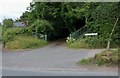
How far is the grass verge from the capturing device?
1384 centimetres

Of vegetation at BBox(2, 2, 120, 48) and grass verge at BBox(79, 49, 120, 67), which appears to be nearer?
grass verge at BBox(79, 49, 120, 67)

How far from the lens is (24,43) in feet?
76.8

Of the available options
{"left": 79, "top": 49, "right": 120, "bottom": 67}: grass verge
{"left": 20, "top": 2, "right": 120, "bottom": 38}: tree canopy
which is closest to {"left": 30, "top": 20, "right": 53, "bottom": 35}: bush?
{"left": 20, "top": 2, "right": 120, "bottom": 38}: tree canopy

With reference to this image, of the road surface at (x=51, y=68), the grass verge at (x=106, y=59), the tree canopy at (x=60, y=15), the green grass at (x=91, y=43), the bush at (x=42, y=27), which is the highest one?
the tree canopy at (x=60, y=15)

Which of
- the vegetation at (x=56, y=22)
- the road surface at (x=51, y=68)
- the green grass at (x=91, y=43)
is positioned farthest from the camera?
the vegetation at (x=56, y=22)

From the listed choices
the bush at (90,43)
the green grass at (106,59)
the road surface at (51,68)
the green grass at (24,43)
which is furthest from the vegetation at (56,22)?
the green grass at (106,59)

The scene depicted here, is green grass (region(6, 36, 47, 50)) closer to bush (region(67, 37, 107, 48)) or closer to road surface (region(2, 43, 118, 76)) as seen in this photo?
bush (region(67, 37, 107, 48))

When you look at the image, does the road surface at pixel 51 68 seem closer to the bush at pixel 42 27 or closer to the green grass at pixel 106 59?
the green grass at pixel 106 59

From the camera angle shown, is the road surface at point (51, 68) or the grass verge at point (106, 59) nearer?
the road surface at point (51, 68)

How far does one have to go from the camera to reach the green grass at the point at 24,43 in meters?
23.0

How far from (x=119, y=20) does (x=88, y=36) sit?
7.02 meters

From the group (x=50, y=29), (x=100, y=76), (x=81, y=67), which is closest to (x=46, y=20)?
(x=50, y=29)

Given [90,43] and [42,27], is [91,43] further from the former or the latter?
A: [42,27]

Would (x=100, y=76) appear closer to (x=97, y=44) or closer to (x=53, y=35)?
(x=97, y=44)
